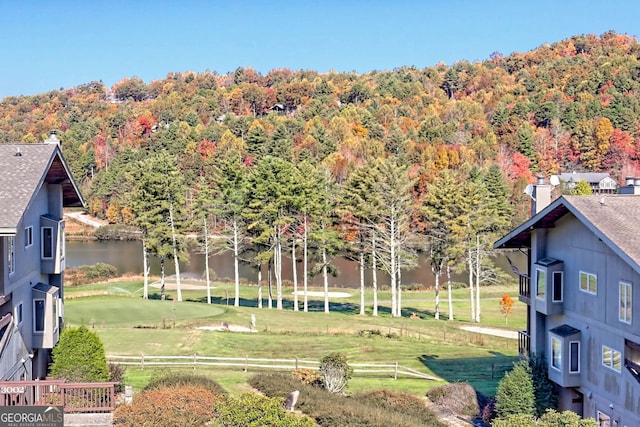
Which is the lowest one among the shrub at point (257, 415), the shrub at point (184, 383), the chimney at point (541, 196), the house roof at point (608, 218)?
the shrub at point (184, 383)

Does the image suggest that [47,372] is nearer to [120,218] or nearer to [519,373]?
[519,373]

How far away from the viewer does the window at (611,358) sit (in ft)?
66.8

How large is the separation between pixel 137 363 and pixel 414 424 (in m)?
11.7

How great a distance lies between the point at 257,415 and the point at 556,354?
35.9 feet

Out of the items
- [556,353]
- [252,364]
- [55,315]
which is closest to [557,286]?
[556,353]

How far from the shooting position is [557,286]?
23766 millimetres

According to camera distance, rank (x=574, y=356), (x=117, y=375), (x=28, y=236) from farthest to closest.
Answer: (x=117, y=375)
(x=28, y=236)
(x=574, y=356)

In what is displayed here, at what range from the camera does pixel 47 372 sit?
24438 mm

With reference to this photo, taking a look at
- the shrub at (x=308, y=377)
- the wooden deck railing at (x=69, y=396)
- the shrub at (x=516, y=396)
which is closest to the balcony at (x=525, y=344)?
the shrub at (x=516, y=396)

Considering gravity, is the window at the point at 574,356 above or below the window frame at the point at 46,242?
below

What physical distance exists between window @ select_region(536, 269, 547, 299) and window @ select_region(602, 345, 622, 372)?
10.9 feet

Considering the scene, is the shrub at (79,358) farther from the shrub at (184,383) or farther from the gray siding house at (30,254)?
the shrub at (184,383)

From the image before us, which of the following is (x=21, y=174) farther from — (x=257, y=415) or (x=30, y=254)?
(x=257, y=415)

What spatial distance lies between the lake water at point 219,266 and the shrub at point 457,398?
35.4 meters
